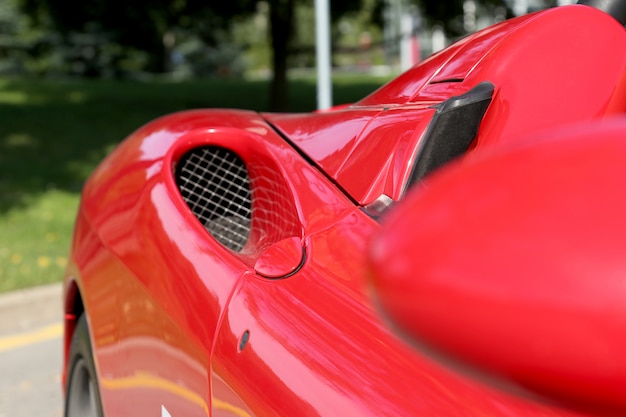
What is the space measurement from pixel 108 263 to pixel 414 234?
1651 mm

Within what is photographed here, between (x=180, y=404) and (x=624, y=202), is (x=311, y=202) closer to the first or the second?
(x=180, y=404)

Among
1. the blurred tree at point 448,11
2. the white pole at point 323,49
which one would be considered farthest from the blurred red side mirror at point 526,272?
the blurred tree at point 448,11

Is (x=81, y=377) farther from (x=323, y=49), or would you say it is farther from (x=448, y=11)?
(x=448, y=11)

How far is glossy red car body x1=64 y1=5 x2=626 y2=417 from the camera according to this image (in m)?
0.65

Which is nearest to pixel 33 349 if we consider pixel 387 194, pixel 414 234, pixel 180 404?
pixel 180 404

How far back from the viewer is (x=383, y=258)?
2.23 feet

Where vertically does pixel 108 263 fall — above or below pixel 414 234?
below

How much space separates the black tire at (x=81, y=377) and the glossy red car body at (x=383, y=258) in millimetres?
134

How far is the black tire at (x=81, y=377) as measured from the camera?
2.31 metres

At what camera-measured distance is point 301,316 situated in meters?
1.40

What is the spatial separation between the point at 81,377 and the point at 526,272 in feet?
6.90

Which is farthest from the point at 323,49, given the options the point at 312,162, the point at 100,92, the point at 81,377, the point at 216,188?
the point at 100,92

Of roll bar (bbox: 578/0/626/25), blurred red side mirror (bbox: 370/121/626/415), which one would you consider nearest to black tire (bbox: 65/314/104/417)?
roll bar (bbox: 578/0/626/25)

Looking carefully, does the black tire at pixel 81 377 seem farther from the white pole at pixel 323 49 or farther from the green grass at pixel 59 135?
the white pole at pixel 323 49
